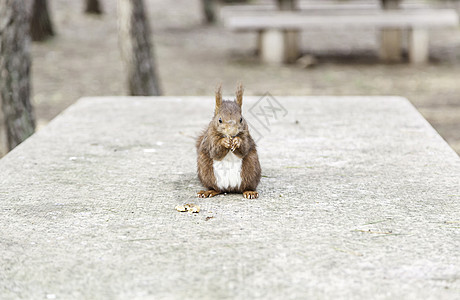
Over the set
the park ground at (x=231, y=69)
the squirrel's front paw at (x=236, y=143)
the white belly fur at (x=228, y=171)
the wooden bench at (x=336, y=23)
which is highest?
the squirrel's front paw at (x=236, y=143)

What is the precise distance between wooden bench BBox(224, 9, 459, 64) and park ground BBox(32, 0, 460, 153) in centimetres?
35

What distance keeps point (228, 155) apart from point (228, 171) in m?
0.10

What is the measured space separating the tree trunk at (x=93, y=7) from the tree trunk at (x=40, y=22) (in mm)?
2311

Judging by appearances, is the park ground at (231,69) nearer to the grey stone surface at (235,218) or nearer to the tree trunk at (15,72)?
the tree trunk at (15,72)

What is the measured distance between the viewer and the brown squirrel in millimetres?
2604

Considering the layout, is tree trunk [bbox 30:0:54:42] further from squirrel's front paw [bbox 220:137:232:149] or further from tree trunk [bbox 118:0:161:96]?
squirrel's front paw [bbox 220:137:232:149]

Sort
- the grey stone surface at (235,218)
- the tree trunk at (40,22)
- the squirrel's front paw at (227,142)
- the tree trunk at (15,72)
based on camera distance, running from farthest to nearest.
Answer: the tree trunk at (40,22) < the tree trunk at (15,72) < the squirrel's front paw at (227,142) < the grey stone surface at (235,218)

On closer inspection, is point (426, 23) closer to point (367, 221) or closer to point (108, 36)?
point (108, 36)

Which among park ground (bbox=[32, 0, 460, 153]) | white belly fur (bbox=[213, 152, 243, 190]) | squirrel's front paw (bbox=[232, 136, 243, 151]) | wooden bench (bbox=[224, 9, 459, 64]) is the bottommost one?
park ground (bbox=[32, 0, 460, 153])

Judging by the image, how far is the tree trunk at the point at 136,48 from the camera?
6.79m

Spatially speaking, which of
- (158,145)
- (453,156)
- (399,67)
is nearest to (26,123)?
(158,145)

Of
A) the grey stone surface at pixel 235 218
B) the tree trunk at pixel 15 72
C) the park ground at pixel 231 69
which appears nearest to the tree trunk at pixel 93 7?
the park ground at pixel 231 69

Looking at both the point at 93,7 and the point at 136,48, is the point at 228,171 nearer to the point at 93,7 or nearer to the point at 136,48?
the point at 136,48

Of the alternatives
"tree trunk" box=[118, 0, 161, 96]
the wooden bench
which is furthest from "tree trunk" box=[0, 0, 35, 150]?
the wooden bench
